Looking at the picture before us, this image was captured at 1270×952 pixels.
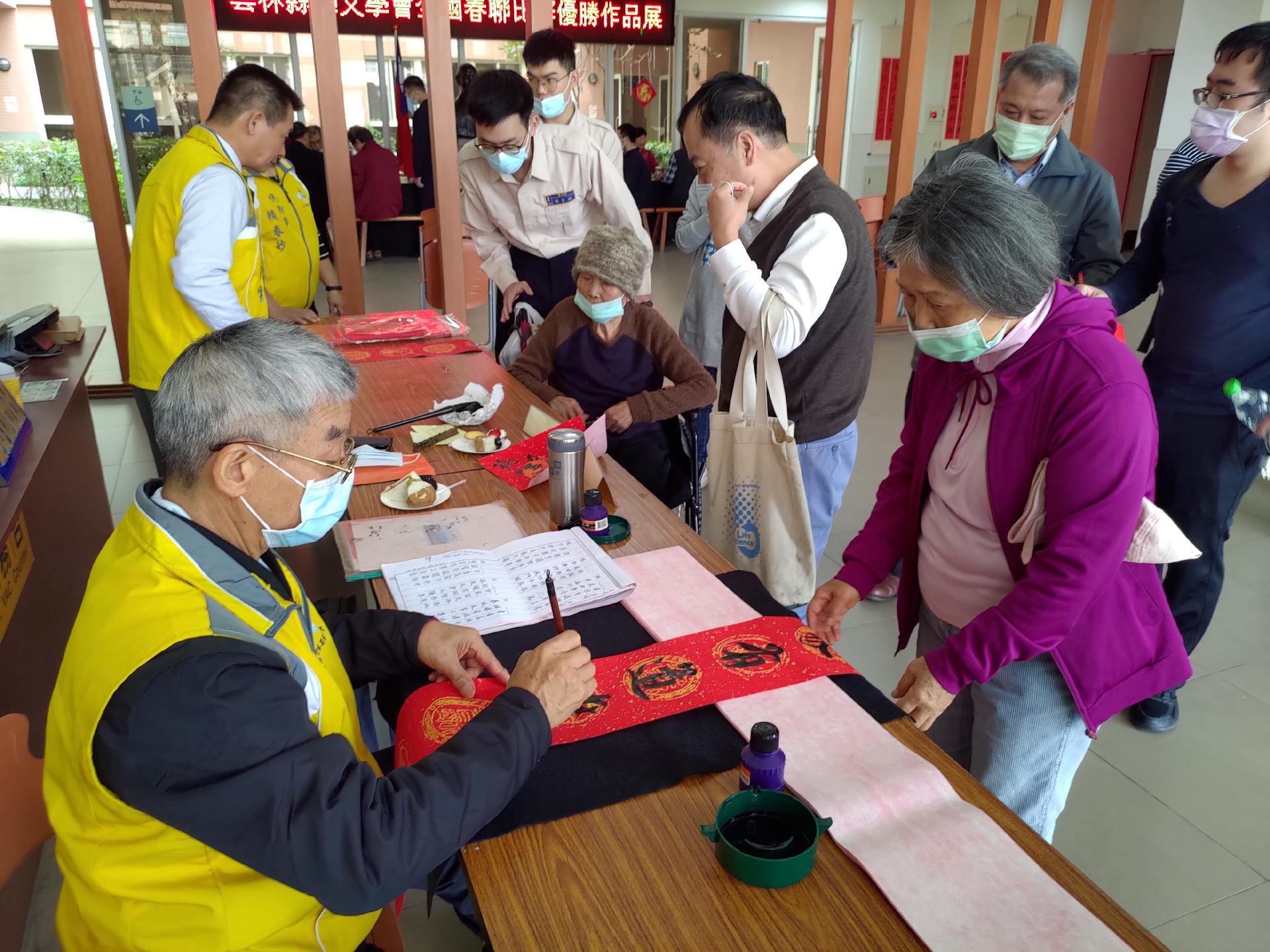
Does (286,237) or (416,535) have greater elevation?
(286,237)

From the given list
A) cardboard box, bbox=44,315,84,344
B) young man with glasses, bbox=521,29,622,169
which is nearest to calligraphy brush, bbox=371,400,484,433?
young man with glasses, bbox=521,29,622,169

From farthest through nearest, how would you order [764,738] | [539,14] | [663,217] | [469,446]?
[663,217] → [539,14] → [469,446] → [764,738]

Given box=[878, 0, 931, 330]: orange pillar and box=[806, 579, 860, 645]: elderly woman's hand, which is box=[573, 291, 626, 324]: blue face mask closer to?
box=[806, 579, 860, 645]: elderly woman's hand

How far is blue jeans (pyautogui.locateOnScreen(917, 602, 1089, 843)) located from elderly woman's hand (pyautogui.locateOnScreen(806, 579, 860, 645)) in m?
0.19

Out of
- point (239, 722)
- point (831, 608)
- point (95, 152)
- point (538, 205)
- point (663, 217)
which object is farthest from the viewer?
point (663, 217)

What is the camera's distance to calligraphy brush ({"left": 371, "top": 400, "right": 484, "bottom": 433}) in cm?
242

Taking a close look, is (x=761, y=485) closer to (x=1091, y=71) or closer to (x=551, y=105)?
(x=551, y=105)

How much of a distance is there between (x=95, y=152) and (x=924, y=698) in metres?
4.67

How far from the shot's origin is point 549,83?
3.40 metres

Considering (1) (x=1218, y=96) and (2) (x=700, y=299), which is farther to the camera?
(2) (x=700, y=299)

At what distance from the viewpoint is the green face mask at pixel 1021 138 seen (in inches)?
105

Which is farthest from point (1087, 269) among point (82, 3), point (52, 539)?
point (82, 3)

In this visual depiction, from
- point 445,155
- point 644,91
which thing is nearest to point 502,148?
point 445,155

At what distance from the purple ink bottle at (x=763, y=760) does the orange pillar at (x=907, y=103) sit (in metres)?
5.06
